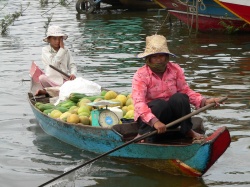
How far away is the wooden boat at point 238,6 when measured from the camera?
1396 cm

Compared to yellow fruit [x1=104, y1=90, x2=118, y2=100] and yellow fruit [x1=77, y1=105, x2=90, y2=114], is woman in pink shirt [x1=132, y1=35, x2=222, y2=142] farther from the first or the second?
yellow fruit [x1=104, y1=90, x2=118, y2=100]

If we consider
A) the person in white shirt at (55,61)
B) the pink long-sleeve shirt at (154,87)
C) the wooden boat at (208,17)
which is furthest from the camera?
the wooden boat at (208,17)

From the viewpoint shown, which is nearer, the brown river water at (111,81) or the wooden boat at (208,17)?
the brown river water at (111,81)

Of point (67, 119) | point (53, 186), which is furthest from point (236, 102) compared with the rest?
point (53, 186)

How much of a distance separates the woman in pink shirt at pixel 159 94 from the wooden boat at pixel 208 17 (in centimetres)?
882

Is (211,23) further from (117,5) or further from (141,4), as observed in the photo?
(117,5)

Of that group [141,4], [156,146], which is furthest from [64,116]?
[141,4]

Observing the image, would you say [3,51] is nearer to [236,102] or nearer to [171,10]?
[171,10]

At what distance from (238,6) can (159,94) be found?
28.1ft

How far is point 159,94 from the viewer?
6.00 metres

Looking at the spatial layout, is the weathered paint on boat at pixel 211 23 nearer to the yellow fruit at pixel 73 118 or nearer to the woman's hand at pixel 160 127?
the yellow fruit at pixel 73 118

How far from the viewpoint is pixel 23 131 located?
313 inches

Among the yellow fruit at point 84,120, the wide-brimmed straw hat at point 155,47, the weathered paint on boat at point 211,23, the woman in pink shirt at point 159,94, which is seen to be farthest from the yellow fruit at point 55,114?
the weathered paint on boat at point 211,23

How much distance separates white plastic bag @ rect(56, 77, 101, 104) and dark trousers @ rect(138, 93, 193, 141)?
2.10m
